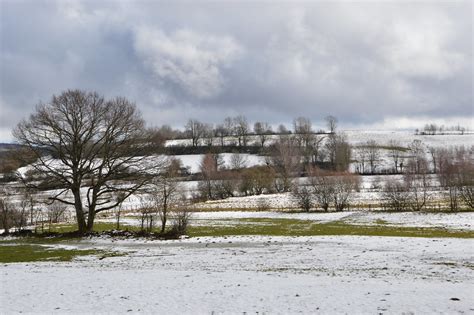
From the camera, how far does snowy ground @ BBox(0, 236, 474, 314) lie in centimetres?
1162

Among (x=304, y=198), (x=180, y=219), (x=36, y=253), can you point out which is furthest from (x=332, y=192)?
(x=36, y=253)

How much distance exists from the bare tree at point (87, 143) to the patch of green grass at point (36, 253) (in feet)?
21.5

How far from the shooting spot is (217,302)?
39.9ft

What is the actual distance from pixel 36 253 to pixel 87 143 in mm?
11824

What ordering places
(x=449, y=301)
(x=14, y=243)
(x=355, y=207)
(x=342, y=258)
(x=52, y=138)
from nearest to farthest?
(x=449, y=301) → (x=342, y=258) → (x=14, y=243) → (x=52, y=138) → (x=355, y=207)

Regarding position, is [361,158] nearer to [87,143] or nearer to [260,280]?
[87,143]

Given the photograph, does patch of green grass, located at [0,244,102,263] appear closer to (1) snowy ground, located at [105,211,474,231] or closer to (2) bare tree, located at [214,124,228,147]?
(1) snowy ground, located at [105,211,474,231]

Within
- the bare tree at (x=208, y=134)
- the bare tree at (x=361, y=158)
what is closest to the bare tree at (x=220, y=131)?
the bare tree at (x=208, y=134)

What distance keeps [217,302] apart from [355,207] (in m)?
49.3

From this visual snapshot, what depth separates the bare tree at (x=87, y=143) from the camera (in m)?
32.9

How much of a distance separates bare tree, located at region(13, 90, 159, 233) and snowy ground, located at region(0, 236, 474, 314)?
12184mm

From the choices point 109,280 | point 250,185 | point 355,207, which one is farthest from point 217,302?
point 250,185

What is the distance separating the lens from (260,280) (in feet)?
48.8

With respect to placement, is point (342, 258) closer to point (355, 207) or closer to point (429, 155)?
point (355, 207)
